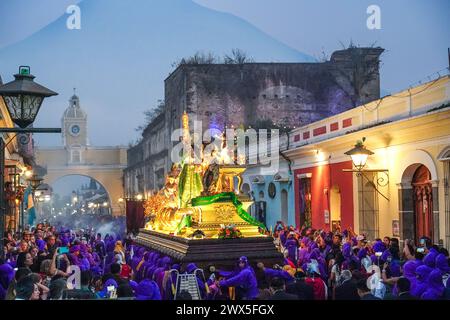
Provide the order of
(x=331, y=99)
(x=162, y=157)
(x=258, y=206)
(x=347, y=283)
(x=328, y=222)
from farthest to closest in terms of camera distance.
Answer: (x=162, y=157)
(x=331, y=99)
(x=258, y=206)
(x=328, y=222)
(x=347, y=283)

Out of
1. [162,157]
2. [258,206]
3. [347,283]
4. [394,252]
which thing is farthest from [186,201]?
[162,157]

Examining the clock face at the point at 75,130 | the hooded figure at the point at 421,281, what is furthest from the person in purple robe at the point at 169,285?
the clock face at the point at 75,130

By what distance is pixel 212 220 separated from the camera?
1212 centimetres

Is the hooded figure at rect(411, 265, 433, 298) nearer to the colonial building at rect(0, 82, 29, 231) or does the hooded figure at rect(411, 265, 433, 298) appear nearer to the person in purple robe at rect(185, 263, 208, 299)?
the person in purple robe at rect(185, 263, 208, 299)

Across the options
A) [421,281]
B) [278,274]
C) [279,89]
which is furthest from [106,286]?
[279,89]

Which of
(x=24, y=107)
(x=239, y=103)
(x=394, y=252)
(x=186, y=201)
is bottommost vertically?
(x=394, y=252)

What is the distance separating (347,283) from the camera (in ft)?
24.9

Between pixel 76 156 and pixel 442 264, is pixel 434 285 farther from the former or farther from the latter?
pixel 76 156

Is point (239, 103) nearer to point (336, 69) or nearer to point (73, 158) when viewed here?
point (336, 69)

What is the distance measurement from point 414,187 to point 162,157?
92.3 feet

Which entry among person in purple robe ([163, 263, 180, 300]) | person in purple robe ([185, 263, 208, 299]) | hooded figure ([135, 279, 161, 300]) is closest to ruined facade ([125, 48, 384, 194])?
person in purple robe ([185, 263, 208, 299])

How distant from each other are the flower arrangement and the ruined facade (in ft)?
66.2

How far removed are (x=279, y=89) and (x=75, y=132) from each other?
44.8 metres
